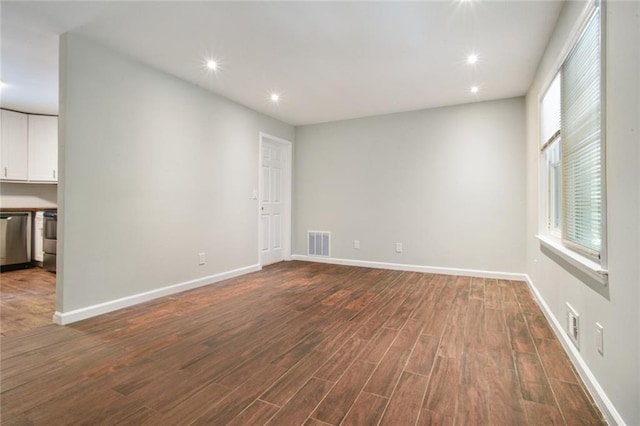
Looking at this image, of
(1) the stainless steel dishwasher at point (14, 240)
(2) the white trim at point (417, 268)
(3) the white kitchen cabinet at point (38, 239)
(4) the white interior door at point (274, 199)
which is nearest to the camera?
(2) the white trim at point (417, 268)

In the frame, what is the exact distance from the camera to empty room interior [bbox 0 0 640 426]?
1.56 metres

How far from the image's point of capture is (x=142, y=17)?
2.46m

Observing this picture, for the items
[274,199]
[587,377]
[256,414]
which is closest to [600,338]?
[587,377]

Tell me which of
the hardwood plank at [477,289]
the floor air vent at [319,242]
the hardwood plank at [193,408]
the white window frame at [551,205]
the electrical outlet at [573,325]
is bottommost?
the hardwood plank at [193,408]

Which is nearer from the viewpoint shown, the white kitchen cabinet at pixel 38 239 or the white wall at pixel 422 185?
the white wall at pixel 422 185

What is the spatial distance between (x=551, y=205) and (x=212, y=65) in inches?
147

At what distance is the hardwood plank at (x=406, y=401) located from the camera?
1462 millimetres

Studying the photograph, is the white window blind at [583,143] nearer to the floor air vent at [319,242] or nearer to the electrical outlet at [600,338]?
the electrical outlet at [600,338]

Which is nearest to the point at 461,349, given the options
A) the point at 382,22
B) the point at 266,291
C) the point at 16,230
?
the point at 266,291

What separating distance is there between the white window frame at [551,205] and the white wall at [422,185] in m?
1.09

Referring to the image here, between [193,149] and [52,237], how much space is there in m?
2.73

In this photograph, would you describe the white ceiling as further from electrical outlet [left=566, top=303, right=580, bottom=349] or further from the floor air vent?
the floor air vent

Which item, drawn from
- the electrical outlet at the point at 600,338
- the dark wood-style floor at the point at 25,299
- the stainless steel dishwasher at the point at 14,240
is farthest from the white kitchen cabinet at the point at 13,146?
the electrical outlet at the point at 600,338

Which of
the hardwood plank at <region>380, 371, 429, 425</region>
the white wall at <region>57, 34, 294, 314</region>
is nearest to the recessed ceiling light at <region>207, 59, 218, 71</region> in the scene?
the white wall at <region>57, 34, 294, 314</region>
